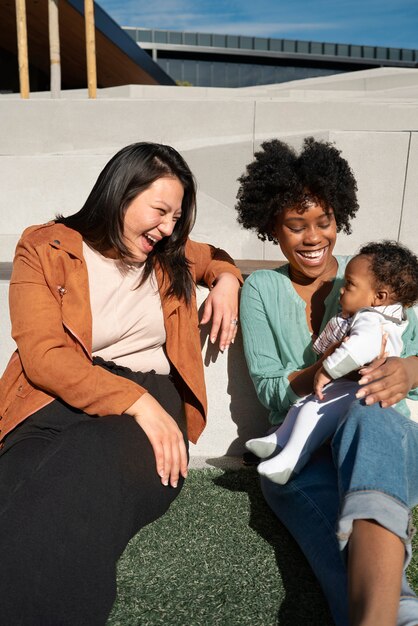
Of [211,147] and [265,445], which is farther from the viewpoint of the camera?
[211,147]

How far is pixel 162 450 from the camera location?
87.4 inches

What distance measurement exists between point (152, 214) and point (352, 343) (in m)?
0.91

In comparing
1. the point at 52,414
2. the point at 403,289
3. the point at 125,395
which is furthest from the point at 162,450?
the point at 403,289

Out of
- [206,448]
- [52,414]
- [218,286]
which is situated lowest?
[206,448]

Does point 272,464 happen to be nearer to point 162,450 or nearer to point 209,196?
point 162,450

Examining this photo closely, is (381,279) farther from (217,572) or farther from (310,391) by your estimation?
(217,572)

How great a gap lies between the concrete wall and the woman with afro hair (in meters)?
5.56

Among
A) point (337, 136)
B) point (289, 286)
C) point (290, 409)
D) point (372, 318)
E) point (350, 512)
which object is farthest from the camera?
point (337, 136)

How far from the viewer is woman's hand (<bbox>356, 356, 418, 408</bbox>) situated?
2.15 metres

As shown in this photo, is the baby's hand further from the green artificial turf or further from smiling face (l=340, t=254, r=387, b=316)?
the green artificial turf

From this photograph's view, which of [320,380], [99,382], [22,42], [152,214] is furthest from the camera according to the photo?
[22,42]

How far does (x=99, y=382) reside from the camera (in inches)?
86.1

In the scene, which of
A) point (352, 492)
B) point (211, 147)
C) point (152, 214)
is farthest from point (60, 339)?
point (211, 147)

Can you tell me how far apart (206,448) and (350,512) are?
1576 mm
